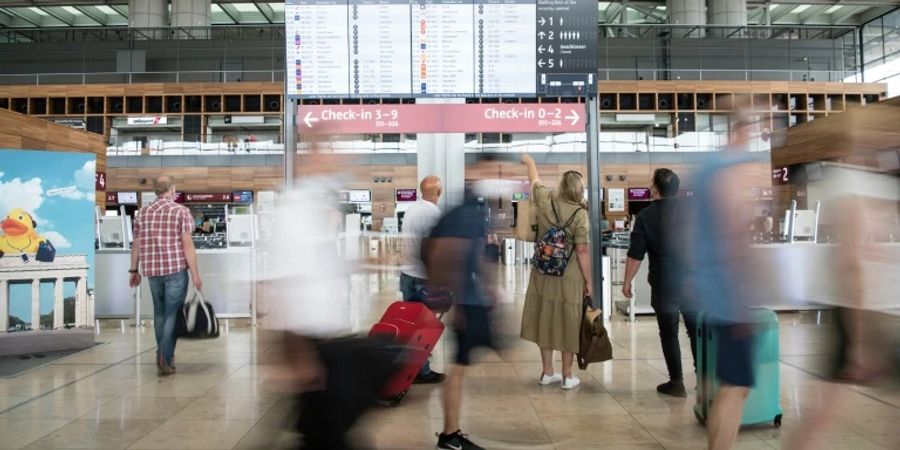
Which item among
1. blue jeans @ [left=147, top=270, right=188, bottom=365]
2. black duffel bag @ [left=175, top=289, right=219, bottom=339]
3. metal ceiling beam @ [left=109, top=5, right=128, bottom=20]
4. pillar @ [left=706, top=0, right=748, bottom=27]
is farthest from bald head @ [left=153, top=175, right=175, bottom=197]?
metal ceiling beam @ [left=109, top=5, right=128, bottom=20]

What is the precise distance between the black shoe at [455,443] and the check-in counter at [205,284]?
5.38 metres

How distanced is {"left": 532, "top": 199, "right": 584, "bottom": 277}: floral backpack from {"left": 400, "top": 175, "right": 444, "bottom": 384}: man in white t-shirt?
0.75m

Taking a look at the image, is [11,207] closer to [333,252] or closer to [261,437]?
[261,437]

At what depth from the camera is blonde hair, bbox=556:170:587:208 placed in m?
4.15

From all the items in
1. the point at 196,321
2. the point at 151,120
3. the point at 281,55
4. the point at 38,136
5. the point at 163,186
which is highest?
the point at 281,55

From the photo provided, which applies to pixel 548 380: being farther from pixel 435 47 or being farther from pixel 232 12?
pixel 232 12

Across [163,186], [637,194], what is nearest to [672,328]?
[163,186]

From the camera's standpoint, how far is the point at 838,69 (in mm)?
26328

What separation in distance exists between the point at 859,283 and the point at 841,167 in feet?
1.50

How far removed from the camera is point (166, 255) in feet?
16.0

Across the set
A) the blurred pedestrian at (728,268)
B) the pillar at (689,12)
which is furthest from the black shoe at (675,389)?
the pillar at (689,12)

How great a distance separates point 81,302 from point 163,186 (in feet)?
6.89

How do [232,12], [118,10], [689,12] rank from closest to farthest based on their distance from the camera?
1. [689,12]
2. [118,10]
3. [232,12]

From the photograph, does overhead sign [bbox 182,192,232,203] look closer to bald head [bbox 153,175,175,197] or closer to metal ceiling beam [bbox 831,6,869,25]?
bald head [bbox 153,175,175,197]
